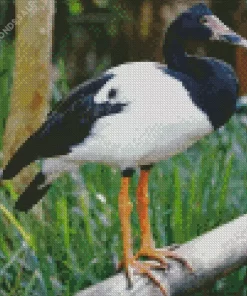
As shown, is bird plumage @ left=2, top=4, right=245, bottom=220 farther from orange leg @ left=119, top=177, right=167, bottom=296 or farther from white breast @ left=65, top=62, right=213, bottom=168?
orange leg @ left=119, top=177, right=167, bottom=296

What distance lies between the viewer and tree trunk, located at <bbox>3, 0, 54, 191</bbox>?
2838 mm

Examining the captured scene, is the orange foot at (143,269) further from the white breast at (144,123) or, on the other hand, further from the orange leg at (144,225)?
the white breast at (144,123)

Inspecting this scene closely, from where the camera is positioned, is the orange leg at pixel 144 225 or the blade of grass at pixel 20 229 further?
the blade of grass at pixel 20 229

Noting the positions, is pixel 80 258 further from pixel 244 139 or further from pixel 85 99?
pixel 244 139

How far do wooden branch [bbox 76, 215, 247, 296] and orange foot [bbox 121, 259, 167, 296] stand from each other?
0.01m

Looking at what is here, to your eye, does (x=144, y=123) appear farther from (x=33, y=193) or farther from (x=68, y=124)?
(x=33, y=193)

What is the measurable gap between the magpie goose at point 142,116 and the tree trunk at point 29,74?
44 centimetres

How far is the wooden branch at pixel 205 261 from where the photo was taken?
2.43 m

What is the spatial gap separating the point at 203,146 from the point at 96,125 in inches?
50.6

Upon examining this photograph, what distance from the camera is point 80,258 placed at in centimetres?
268

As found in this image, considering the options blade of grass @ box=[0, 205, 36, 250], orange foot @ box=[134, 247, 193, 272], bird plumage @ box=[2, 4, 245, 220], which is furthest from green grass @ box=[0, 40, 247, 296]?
bird plumage @ box=[2, 4, 245, 220]

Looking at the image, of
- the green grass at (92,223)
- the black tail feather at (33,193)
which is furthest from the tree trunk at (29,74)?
the black tail feather at (33,193)

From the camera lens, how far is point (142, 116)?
2.32 metres

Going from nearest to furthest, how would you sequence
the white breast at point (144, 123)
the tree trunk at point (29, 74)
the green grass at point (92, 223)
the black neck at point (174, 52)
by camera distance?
the white breast at point (144, 123) < the black neck at point (174, 52) < the green grass at point (92, 223) < the tree trunk at point (29, 74)
